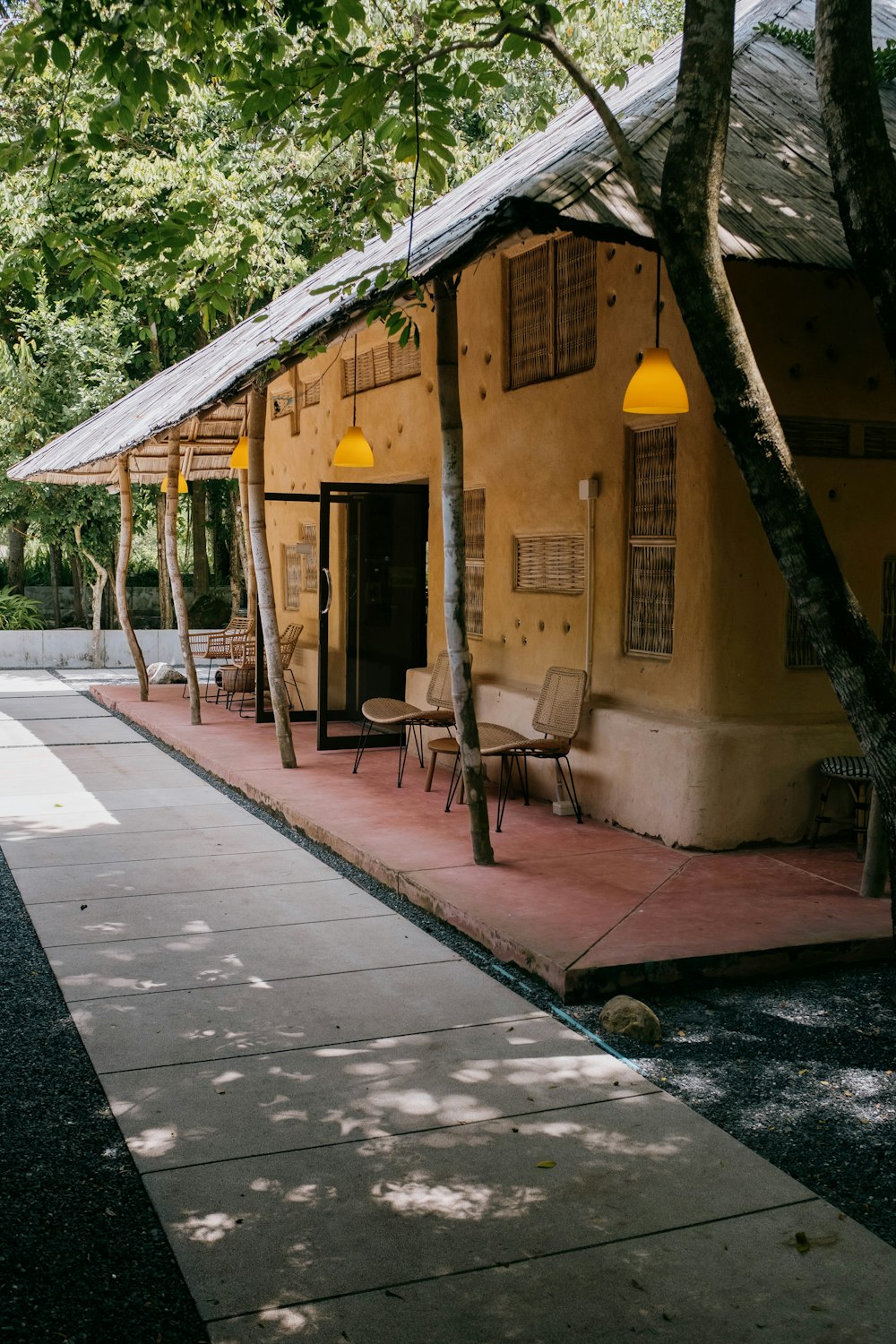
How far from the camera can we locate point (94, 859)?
799 centimetres

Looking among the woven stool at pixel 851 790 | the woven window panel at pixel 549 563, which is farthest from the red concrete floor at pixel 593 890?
the woven window panel at pixel 549 563

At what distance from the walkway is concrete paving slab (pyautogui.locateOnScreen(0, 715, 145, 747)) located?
6.66 m

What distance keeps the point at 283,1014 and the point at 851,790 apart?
4.30 meters

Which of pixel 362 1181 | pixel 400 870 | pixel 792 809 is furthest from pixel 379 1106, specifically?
pixel 792 809

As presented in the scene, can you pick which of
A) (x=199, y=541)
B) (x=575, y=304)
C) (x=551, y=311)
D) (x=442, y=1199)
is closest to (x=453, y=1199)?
(x=442, y=1199)

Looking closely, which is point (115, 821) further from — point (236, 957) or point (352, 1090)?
point (352, 1090)

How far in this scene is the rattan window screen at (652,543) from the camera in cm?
823

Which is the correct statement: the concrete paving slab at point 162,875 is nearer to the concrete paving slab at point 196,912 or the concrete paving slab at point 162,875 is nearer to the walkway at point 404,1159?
the concrete paving slab at point 196,912

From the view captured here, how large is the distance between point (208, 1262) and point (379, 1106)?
109cm

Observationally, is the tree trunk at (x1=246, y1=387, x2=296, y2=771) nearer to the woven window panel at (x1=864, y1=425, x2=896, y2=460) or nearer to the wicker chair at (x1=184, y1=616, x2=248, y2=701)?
the wicker chair at (x1=184, y1=616, x2=248, y2=701)

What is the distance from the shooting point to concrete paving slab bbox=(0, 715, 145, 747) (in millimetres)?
13305

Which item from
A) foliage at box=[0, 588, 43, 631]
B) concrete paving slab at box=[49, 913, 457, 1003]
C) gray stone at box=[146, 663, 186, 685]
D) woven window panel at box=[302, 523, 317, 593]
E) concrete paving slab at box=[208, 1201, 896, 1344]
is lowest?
concrete paving slab at box=[208, 1201, 896, 1344]

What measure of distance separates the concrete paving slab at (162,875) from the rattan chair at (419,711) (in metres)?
2.00

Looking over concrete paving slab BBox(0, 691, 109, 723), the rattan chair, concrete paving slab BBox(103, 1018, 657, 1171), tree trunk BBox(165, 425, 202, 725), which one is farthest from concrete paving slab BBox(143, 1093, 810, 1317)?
concrete paving slab BBox(0, 691, 109, 723)
